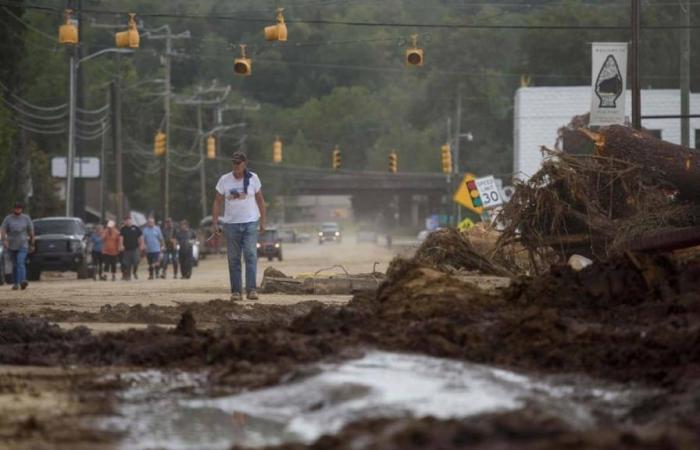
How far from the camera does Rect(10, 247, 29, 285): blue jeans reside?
96.1 ft

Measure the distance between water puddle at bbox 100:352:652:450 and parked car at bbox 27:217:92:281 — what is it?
32955mm

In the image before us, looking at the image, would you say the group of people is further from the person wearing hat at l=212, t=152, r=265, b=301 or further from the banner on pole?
the person wearing hat at l=212, t=152, r=265, b=301

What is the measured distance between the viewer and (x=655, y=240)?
19562 millimetres

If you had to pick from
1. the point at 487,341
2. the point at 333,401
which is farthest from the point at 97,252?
the point at 333,401

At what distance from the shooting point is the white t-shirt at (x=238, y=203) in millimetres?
20078

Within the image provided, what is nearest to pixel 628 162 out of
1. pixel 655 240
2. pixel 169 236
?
pixel 655 240

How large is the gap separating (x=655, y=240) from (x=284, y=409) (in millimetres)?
10849

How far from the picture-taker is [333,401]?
959 centimetres

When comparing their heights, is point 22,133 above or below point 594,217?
above

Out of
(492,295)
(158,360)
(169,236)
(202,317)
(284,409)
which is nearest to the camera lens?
(284,409)

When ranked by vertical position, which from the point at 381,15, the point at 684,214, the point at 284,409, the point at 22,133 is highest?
the point at 381,15

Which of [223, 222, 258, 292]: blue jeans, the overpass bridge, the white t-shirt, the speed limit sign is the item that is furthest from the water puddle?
the overpass bridge

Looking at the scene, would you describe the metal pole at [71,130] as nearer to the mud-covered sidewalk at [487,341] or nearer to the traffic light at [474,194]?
the traffic light at [474,194]

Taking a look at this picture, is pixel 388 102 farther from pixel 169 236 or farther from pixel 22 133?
pixel 169 236
